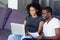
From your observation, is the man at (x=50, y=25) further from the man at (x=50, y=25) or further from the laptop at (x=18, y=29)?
the laptop at (x=18, y=29)

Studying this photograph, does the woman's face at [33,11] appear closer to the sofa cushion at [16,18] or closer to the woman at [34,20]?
the woman at [34,20]

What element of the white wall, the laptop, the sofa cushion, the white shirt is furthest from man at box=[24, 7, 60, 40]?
the white wall

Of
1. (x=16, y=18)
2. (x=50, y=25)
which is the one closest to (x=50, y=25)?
(x=50, y=25)

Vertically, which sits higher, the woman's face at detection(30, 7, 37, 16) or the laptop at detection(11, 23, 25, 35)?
the woman's face at detection(30, 7, 37, 16)

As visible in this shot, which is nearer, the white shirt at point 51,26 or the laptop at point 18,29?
the white shirt at point 51,26

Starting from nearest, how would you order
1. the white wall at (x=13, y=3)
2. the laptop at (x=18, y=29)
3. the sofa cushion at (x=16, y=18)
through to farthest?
the laptop at (x=18, y=29) → the sofa cushion at (x=16, y=18) → the white wall at (x=13, y=3)

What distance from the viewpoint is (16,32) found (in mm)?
3158

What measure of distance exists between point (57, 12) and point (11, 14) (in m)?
1.67

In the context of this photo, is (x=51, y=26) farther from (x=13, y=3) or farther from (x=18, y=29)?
(x=13, y=3)

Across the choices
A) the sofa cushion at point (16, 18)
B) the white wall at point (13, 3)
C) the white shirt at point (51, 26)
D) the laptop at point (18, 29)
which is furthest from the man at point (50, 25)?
the white wall at point (13, 3)

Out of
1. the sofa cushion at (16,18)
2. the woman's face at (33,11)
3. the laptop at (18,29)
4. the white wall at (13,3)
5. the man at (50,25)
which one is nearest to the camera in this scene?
the man at (50,25)

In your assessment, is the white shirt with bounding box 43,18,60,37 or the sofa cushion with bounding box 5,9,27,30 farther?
the sofa cushion with bounding box 5,9,27,30

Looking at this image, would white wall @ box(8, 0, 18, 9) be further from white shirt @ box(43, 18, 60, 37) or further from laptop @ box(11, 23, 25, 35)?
white shirt @ box(43, 18, 60, 37)

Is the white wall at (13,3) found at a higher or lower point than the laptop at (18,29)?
higher
